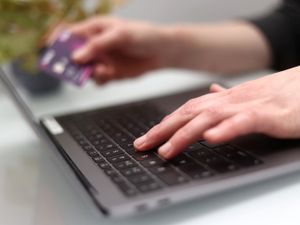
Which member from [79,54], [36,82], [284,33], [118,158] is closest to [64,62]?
[79,54]

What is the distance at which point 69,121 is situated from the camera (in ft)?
2.35

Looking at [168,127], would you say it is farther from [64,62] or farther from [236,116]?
[64,62]

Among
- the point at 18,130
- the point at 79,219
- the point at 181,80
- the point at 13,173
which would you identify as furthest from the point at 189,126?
the point at 181,80

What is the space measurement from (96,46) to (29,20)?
14cm

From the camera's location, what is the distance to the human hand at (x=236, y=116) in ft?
1.66

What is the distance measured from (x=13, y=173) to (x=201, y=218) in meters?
0.31

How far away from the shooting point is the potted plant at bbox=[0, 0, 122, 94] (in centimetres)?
83

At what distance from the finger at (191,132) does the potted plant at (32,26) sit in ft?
1.38

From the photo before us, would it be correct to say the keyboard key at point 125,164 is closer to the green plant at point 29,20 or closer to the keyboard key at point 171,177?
the keyboard key at point 171,177

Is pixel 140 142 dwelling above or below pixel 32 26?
below

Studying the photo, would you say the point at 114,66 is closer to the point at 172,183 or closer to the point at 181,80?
the point at 181,80

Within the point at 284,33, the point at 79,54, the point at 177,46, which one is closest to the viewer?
the point at 79,54

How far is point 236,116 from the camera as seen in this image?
0.50 m

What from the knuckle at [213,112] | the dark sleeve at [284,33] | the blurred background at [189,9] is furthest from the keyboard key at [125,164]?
the blurred background at [189,9]
